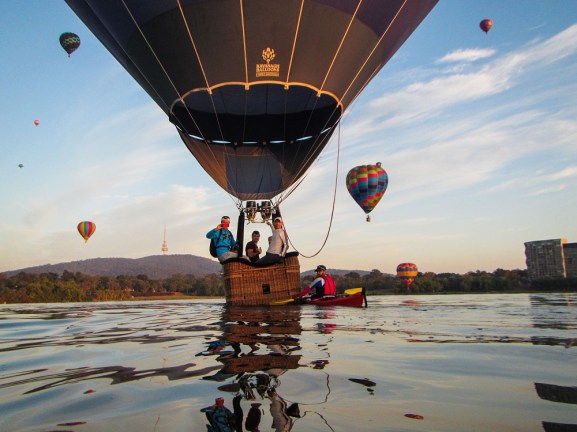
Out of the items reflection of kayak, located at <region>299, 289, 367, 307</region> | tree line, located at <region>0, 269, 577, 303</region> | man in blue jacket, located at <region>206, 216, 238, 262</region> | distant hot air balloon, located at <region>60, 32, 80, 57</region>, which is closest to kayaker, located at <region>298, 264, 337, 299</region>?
reflection of kayak, located at <region>299, 289, 367, 307</region>

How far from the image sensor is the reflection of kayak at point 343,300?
32.5 ft

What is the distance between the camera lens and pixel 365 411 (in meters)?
1.84

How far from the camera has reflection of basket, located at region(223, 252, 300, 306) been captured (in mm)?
10992

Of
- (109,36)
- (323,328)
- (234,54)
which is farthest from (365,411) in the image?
(109,36)

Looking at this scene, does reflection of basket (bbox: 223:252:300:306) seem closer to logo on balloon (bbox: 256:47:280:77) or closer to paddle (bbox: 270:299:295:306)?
paddle (bbox: 270:299:295:306)

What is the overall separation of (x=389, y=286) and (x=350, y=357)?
68482mm

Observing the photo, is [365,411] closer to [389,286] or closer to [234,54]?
[234,54]

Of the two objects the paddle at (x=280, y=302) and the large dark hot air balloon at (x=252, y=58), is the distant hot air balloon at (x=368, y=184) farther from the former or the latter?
the paddle at (x=280, y=302)

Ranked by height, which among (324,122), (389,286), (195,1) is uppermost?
(195,1)

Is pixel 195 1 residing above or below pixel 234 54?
above

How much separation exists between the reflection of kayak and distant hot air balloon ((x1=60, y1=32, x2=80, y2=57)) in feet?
86.2

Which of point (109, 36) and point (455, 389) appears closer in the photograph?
point (455, 389)

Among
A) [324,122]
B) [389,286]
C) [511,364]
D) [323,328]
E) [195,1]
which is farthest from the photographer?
[389,286]

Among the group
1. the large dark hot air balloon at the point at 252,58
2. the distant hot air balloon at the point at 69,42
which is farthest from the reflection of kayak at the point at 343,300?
the distant hot air balloon at the point at 69,42
